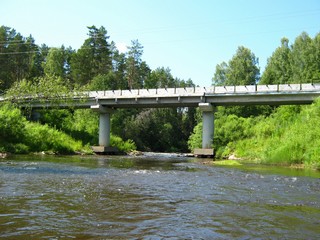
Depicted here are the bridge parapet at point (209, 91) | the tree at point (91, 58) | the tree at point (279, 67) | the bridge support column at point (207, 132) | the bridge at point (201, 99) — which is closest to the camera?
the bridge parapet at point (209, 91)

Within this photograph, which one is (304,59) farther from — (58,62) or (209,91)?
(58,62)

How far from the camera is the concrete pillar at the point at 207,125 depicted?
150 feet

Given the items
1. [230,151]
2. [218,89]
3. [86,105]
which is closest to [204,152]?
[230,151]

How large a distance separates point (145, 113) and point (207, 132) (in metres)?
36.7

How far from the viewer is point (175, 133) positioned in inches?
3536

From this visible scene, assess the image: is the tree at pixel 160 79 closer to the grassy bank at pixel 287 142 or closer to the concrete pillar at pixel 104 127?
the concrete pillar at pixel 104 127

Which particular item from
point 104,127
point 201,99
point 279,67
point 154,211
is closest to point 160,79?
point 279,67

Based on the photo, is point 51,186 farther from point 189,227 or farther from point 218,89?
point 218,89

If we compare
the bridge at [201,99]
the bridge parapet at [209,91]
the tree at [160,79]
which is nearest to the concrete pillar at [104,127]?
the bridge at [201,99]

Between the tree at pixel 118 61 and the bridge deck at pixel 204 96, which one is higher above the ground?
the tree at pixel 118 61

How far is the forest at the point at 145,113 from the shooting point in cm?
3728

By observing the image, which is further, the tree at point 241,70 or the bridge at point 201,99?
the tree at point 241,70

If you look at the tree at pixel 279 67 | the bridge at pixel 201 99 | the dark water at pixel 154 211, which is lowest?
the dark water at pixel 154 211

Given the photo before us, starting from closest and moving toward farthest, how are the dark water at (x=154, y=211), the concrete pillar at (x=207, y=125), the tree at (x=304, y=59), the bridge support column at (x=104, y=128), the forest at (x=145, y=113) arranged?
the dark water at (x=154, y=211) < the forest at (x=145, y=113) < the concrete pillar at (x=207, y=125) < the bridge support column at (x=104, y=128) < the tree at (x=304, y=59)
